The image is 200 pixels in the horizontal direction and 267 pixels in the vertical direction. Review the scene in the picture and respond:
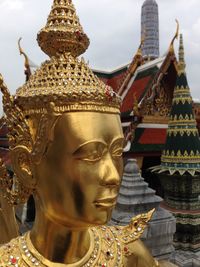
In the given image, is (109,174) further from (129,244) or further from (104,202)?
(129,244)

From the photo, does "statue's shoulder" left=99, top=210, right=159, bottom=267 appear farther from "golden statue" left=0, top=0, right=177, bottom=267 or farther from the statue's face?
the statue's face

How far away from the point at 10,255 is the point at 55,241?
0.20 meters

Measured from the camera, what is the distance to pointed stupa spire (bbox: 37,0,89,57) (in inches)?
54.1

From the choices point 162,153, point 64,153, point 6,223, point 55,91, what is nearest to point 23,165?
point 64,153

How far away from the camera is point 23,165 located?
50.8 inches

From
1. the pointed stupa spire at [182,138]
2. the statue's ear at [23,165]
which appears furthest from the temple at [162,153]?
the statue's ear at [23,165]

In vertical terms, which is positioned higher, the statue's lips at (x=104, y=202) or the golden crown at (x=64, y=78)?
the golden crown at (x=64, y=78)

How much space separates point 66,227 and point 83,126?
1.54 feet

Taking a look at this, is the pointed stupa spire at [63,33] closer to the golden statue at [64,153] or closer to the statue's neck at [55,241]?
the golden statue at [64,153]

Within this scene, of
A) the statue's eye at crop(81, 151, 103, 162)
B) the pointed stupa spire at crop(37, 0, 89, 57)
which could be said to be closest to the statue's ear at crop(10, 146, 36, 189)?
the statue's eye at crop(81, 151, 103, 162)

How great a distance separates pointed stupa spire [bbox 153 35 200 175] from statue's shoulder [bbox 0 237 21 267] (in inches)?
167

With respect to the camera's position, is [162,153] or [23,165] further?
[162,153]

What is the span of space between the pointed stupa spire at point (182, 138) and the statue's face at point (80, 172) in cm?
422

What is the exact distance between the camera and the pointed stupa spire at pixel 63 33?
1.37 m
